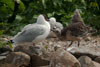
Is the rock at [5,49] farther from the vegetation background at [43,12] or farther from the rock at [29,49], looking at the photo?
the vegetation background at [43,12]

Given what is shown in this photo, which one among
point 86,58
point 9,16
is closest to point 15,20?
point 9,16

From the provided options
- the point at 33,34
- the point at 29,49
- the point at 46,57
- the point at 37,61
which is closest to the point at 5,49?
the point at 29,49

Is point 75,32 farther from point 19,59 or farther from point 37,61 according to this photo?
point 19,59

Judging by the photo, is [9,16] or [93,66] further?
[9,16]

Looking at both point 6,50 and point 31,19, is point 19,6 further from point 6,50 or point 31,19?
point 6,50

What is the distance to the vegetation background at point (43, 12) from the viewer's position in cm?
891

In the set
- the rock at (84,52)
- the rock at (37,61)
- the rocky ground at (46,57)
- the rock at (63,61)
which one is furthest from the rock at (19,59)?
the rock at (84,52)

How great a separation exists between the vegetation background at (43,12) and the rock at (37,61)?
9.57 ft

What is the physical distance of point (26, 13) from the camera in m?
9.74

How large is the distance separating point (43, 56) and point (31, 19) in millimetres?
3857

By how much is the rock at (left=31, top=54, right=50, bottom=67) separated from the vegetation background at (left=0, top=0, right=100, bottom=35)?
2918mm

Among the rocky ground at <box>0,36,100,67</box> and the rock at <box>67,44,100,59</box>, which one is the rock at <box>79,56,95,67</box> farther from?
the rock at <box>67,44,100,59</box>

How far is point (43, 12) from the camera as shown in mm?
9711

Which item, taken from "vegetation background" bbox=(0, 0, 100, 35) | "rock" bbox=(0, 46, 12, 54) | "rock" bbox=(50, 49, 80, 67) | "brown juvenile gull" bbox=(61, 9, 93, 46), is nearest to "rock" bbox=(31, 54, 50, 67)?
"rock" bbox=(50, 49, 80, 67)
